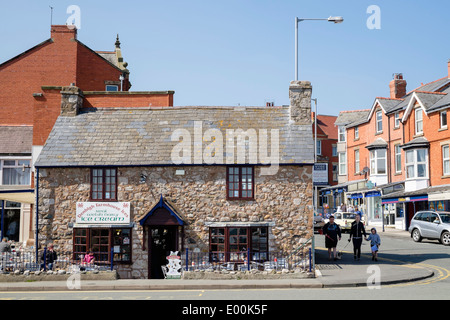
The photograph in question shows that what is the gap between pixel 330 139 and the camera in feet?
233

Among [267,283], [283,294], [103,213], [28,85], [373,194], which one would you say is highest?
[28,85]

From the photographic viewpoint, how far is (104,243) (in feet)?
71.9

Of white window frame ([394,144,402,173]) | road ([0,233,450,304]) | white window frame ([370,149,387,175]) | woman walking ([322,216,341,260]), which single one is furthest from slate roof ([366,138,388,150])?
road ([0,233,450,304])

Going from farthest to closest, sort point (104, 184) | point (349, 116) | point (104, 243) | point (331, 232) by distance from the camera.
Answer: point (349, 116)
point (331, 232)
point (104, 184)
point (104, 243)

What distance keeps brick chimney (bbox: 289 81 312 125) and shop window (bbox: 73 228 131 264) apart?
8.35m

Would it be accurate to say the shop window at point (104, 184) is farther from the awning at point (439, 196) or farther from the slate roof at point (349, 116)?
the slate roof at point (349, 116)

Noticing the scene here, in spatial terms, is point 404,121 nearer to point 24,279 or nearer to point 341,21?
point 341,21

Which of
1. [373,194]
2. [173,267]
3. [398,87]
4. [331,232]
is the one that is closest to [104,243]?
[173,267]

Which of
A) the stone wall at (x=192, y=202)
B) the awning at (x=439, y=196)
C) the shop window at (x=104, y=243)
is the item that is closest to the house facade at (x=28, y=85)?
the stone wall at (x=192, y=202)

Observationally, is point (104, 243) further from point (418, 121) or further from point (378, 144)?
point (378, 144)

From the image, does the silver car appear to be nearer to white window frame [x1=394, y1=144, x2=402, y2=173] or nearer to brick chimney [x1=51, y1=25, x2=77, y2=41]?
white window frame [x1=394, y1=144, x2=402, y2=173]

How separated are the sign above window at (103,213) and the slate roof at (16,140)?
39.8 ft

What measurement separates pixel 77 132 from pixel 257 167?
7.90 metres

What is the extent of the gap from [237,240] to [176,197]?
2941 mm
